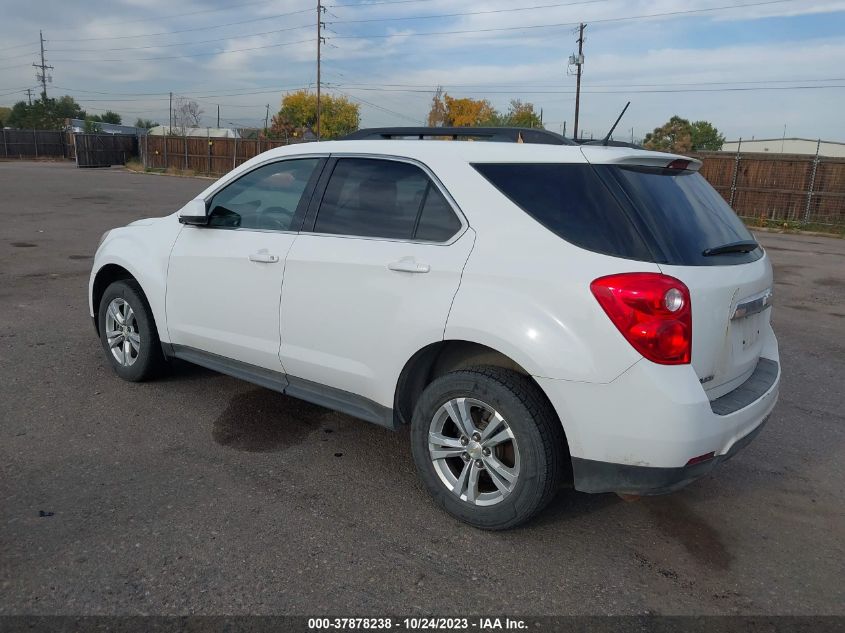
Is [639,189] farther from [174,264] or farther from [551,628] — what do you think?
[174,264]

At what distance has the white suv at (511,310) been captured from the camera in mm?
2832

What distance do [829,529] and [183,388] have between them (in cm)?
407

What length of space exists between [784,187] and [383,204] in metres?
21.4

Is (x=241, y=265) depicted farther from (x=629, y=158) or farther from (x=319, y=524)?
(x=629, y=158)

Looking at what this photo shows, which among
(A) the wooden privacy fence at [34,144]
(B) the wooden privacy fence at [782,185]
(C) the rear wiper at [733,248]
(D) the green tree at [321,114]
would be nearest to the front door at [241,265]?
(C) the rear wiper at [733,248]

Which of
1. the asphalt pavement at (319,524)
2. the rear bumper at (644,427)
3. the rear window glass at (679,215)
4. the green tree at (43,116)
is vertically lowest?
the asphalt pavement at (319,524)

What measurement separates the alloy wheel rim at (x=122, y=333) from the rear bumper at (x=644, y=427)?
325 centimetres

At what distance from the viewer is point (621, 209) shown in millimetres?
2965

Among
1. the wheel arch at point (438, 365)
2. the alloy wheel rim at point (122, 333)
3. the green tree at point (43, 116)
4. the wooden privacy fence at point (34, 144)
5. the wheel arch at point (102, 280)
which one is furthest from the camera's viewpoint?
the green tree at point (43, 116)

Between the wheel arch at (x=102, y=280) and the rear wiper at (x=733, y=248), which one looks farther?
the wheel arch at (x=102, y=280)

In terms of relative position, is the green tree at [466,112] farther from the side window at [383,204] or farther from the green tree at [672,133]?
the side window at [383,204]

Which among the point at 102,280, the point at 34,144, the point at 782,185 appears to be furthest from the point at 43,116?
the point at 102,280

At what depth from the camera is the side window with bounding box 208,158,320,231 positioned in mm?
4055

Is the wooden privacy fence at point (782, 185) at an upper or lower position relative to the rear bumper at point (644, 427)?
upper
